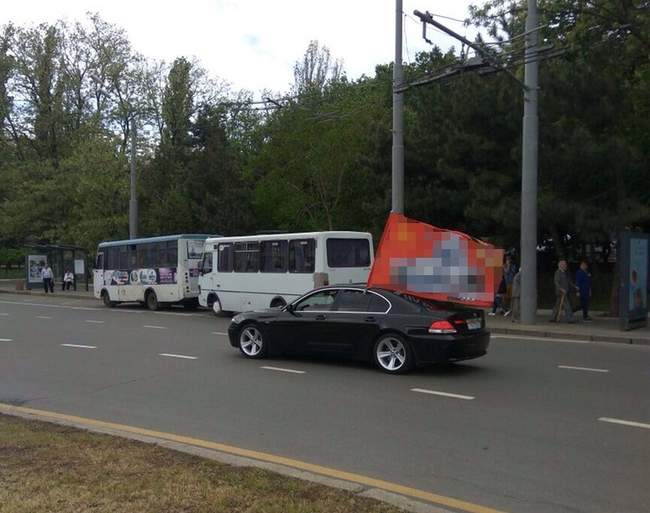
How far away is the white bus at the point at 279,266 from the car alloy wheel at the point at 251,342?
6749 mm

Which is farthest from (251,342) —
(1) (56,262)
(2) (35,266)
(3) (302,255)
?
(1) (56,262)

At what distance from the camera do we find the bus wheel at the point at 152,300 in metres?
26.4

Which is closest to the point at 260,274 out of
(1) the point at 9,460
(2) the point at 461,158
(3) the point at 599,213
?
(2) the point at 461,158

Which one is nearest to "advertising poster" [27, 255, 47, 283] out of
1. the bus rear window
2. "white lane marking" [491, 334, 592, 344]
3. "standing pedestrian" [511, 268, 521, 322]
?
the bus rear window

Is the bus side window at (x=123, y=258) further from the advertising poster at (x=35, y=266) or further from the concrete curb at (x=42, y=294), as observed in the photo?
the advertising poster at (x=35, y=266)

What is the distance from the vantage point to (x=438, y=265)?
1087 cm

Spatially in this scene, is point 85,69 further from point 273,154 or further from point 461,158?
point 461,158

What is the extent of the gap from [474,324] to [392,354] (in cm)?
135

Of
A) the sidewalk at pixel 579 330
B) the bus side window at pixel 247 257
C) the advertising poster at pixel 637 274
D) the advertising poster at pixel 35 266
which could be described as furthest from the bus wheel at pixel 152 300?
the advertising poster at pixel 637 274

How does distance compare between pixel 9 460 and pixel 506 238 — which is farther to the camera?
pixel 506 238

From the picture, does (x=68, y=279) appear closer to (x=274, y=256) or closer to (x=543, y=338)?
(x=274, y=256)

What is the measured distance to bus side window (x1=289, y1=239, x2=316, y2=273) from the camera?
1966 cm

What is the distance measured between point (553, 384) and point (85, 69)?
153ft

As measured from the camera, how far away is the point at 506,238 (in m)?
22.8
